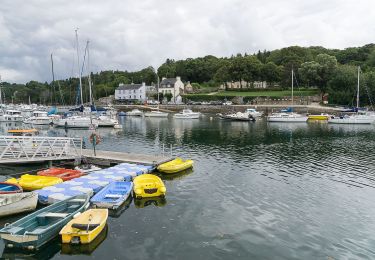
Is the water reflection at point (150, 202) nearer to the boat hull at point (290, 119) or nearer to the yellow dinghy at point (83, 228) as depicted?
the yellow dinghy at point (83, 228)

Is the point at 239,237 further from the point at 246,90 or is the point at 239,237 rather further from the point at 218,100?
the point at 246,90

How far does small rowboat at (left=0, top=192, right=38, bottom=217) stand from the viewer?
20.5 meters

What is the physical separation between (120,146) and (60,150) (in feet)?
53.4

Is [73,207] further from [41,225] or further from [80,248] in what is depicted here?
[80,248]

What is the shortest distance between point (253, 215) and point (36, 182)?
646 inches

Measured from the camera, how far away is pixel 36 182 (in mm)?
25781

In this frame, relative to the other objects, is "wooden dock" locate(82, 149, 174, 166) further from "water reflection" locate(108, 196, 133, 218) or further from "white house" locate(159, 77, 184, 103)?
"white house" locate(159, 77, 184, 103)

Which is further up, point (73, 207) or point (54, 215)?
point (54, 215)

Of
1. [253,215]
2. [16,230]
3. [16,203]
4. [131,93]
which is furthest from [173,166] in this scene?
[131,93]

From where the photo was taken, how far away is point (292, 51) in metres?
162

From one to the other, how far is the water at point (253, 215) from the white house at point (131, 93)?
419ft

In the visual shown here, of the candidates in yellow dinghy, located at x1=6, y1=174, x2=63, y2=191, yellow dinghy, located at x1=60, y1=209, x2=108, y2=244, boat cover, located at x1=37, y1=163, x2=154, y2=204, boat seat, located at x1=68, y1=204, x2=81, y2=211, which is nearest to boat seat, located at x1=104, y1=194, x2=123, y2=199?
boat cover, located at x1=37, y1=163, x2=154, y2=204

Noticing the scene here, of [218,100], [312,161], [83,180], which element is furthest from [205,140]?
[218,100]

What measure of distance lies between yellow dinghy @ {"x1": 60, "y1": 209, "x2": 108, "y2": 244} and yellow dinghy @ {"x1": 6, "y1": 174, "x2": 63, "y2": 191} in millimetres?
8078
